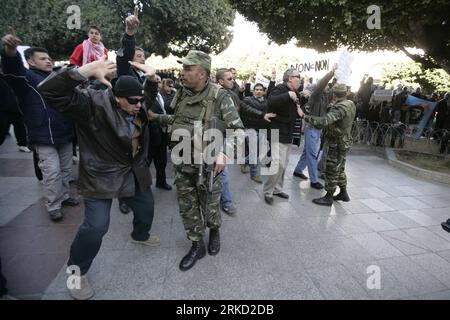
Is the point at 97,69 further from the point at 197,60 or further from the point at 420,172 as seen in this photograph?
the point at 420,172

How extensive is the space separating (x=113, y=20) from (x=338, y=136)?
673 inches

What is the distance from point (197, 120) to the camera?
9.09ft

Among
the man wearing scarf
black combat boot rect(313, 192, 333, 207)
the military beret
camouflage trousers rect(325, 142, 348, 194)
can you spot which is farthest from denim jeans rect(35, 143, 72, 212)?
camouflage trousers rect(325, 142, 348, 194)

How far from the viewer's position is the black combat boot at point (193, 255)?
2.88 meters

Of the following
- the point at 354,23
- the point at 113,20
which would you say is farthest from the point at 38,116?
the point at 113,20

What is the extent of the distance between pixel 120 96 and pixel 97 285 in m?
1.68

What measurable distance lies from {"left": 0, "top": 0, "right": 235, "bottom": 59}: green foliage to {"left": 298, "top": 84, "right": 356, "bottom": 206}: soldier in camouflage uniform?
15.4 metres

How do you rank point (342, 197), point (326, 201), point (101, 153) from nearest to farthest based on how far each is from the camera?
point (101, 153)
point (326, 201)
point (342, 197)

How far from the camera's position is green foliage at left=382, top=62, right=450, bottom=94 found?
19747 millimetres

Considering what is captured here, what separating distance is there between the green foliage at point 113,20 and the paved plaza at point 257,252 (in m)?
15.1

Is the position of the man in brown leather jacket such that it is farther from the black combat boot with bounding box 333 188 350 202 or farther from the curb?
the curb

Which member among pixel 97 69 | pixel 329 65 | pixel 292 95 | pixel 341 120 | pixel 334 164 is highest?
pixel 329 65

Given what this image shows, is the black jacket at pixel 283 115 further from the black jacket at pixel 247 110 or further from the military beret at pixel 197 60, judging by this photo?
the military beret at pixel 197 60

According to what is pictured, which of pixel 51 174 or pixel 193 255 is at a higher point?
pixel 51 174
